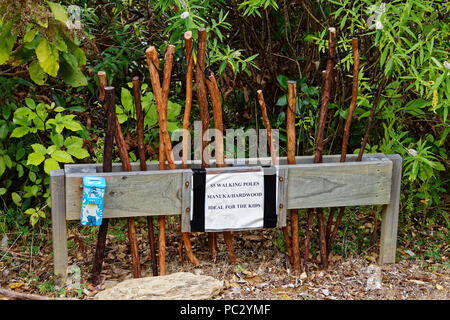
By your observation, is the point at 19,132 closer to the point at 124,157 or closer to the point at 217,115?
the point at 124,157

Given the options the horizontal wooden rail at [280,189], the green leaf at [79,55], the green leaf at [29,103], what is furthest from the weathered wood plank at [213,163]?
the green leaf at [79,55]

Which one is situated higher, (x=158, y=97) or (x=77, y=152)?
(x=158, y=97)

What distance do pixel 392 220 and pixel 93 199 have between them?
6.16 feet

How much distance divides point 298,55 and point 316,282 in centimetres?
177

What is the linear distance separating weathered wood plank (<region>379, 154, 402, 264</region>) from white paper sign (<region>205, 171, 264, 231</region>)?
85cm

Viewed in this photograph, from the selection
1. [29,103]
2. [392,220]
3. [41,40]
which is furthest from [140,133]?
[392,220]

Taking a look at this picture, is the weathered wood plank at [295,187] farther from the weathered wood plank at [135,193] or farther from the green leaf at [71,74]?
the green leaf at [71,74]

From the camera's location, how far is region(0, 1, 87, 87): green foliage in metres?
3.40

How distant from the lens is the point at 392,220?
375cm

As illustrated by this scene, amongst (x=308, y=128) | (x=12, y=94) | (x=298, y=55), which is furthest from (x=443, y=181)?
(x=12, y=94)

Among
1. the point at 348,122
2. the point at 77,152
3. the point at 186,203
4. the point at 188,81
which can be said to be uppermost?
the point at 188,81

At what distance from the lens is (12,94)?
4234 mm

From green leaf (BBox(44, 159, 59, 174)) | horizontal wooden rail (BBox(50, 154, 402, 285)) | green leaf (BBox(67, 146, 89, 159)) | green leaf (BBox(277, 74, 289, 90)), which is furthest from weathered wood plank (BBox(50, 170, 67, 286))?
green leaf (BBox(277, 74, 289, 90))

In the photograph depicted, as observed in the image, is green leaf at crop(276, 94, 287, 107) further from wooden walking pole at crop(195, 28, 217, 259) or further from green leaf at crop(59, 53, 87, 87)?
green leaf at crop(59, 53, 87, 87)
